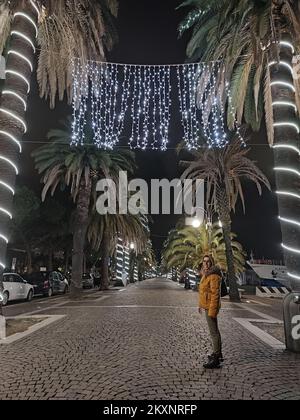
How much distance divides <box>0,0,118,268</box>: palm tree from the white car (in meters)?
9.08

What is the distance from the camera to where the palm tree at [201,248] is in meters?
33.5

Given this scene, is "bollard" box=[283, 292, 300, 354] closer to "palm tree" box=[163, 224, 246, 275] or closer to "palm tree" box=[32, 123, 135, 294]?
"palm tree" box=[32, 123, 135, 294]

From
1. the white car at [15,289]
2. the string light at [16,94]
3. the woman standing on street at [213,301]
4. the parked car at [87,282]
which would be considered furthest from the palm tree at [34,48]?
the parked car at [87,282]

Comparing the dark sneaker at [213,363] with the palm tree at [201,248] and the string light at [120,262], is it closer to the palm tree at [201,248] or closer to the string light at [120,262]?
the palm tree at [201,248]

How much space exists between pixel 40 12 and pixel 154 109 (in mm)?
6056

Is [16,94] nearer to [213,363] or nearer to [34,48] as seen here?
[34,48]

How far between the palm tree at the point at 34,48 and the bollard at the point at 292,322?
6523 mm

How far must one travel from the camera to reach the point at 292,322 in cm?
725

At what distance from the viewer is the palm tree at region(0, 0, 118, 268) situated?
29.7 ft

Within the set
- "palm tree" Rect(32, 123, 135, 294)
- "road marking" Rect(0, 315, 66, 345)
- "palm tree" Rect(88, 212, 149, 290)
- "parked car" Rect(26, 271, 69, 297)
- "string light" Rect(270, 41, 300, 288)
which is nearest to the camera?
"road marking" Rect(0, 315, 66, 345)

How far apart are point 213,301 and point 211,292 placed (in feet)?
0.52

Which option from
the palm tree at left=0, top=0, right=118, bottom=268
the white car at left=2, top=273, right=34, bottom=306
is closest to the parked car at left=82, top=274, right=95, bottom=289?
the white car at left=2, top=273, right=34, bottom=306
